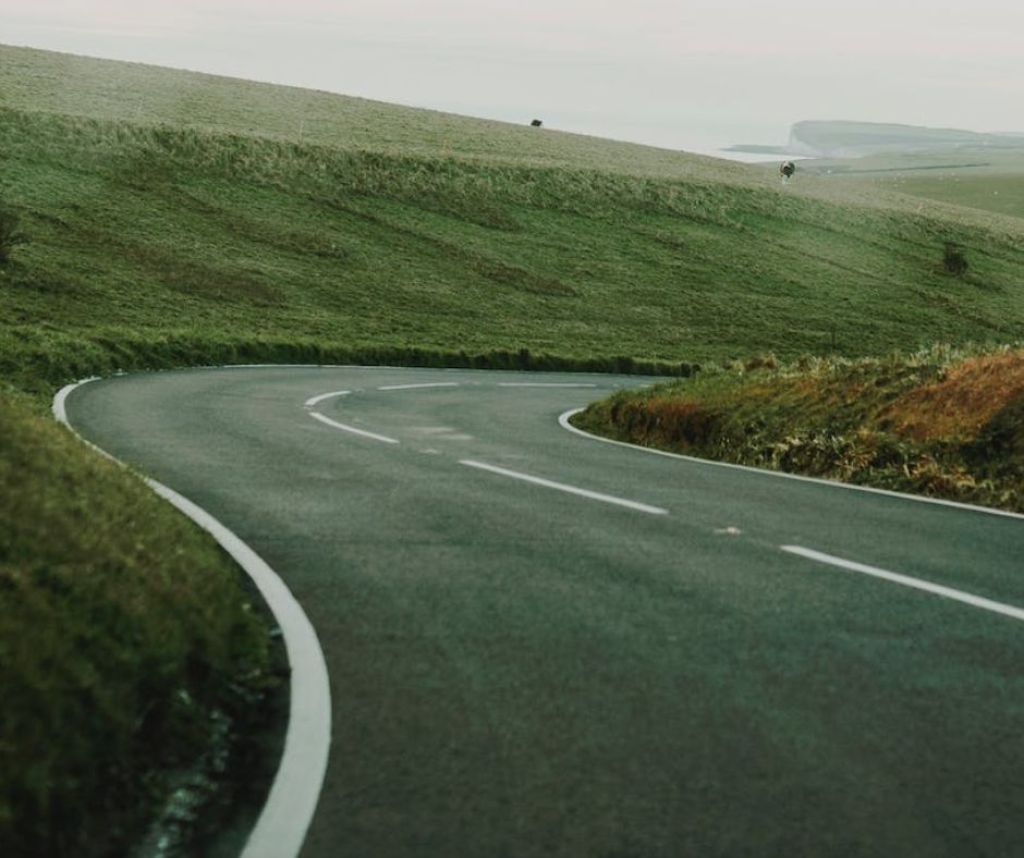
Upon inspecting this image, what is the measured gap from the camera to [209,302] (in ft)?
120

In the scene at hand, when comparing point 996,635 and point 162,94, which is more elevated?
point 162,94

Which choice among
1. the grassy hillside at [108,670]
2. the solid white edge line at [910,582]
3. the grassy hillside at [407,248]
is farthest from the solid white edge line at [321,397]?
the grassy hillside at [108,670]

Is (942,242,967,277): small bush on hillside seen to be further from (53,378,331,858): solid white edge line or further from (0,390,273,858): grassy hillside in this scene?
(0,390,273,858): grassy hillside

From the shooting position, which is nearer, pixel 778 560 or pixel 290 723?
Result: pixel 290 723

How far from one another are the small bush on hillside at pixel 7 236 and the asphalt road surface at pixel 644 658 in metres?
23.8

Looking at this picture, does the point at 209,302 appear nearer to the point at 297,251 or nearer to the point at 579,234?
the point at 297,251

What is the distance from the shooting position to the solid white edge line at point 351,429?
1588cm

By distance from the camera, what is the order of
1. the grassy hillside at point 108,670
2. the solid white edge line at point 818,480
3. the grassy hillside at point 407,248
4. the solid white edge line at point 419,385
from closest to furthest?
the grassy hillside at point 108,670, the solid white edge line at point 818,480, the solid white edge line at point 419,385, the grassy hillside at point 407,248

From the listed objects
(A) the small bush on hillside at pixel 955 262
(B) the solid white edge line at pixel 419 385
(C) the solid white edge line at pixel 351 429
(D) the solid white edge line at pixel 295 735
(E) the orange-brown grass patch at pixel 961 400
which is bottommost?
(B) the solid white edge line at pixel 419 385

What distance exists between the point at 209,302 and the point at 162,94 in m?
40.4

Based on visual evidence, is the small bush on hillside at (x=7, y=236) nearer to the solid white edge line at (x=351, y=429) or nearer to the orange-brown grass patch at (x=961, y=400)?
the solid white edge line at (x=351, y=429)

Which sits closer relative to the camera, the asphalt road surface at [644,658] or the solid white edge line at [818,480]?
the asphalt road surface at [644,658]

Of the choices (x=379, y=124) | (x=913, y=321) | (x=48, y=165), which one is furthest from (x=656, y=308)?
(x=379, y=124)

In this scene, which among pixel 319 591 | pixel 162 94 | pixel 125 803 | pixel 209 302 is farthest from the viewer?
pixel 162 94
